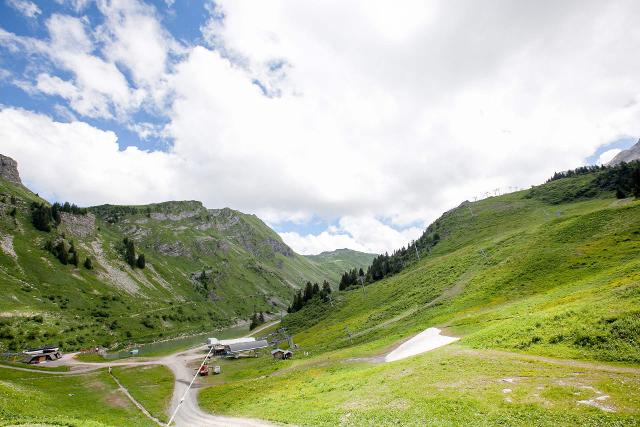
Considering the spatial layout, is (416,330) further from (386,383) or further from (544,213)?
(544,213)

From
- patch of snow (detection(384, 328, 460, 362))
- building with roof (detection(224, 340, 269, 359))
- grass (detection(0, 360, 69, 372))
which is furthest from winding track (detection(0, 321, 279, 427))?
patch of snow (detection(384, 328, 460, 362))

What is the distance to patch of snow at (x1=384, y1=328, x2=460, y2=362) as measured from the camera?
175 ft

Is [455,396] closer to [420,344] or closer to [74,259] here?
[420,344]

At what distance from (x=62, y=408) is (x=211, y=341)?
8048 centimetres

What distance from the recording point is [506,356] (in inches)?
1391

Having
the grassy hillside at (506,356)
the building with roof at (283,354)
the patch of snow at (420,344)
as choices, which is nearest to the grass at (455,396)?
the grassy hillside at (506,356)

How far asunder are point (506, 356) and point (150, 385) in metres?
68.8

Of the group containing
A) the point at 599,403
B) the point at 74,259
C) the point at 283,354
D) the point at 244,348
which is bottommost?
the point at 244,348

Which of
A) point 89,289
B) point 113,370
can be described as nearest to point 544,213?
point 113,370

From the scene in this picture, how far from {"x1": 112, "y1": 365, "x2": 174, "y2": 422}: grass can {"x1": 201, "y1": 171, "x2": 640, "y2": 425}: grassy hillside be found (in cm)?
702

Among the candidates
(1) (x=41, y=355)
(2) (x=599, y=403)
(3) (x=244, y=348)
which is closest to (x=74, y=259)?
(1) (x=41, y=355)

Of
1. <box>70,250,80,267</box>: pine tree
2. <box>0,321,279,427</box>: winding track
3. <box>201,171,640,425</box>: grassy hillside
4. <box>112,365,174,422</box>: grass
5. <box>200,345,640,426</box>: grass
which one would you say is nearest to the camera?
<box>200,345,640,426</box>: grass

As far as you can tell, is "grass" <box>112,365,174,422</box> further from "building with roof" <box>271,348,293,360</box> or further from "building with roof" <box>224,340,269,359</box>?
"building with roof" <box>271,348,293,360</box>

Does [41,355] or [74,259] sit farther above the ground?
[74,259]
